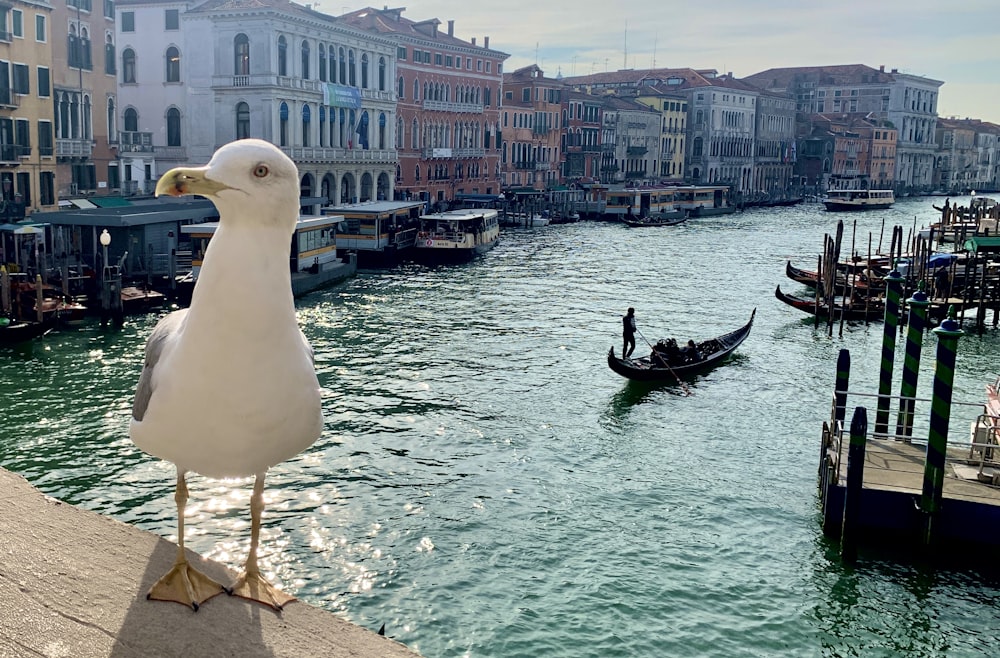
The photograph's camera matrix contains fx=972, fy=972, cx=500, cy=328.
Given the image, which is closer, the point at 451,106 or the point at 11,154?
the point at 11,154

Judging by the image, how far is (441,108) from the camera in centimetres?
5075

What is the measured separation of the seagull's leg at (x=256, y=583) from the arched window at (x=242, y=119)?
34455mm

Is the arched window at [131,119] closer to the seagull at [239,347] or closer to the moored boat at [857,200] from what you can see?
the seagull at [239,347]

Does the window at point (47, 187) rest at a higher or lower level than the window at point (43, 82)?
lower

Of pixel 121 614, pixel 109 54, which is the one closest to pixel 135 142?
pixel 109 54

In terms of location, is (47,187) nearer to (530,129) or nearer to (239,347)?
(239,347)

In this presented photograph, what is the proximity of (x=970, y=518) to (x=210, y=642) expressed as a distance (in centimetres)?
761

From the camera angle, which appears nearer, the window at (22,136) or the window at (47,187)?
the window at (22,136)

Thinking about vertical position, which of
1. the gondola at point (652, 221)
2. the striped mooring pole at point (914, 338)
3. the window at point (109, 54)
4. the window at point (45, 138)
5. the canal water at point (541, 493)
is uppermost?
the window at point (109, 54)

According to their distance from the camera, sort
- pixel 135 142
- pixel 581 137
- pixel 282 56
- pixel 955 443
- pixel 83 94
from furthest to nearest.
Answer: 1. pixel 581 137
2. pixel 282 56
3. pixel 135 142
4. pixel 83 94
5. pixel 955 443

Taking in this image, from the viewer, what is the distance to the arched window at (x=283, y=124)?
35.8m

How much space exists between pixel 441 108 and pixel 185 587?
161 ft

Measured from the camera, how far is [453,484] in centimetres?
1082

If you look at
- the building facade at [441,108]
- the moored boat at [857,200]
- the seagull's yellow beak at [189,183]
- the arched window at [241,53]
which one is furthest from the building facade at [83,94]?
the moored boat at [857,200]
